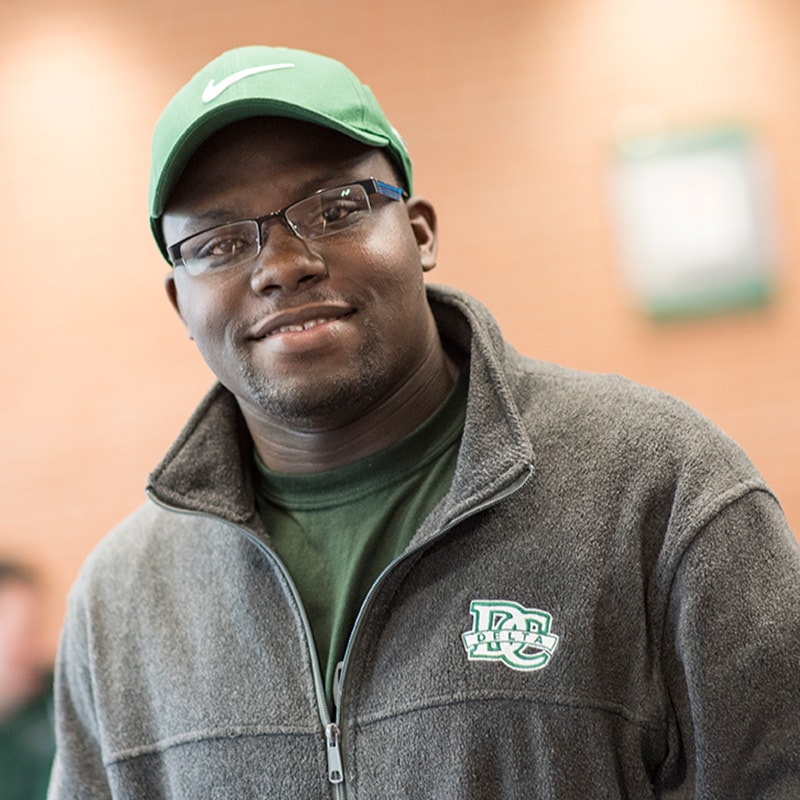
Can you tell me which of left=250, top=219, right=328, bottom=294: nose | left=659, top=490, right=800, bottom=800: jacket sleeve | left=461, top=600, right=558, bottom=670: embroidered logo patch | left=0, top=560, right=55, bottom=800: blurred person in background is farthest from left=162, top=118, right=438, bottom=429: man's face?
left=0, top=560, right=55, bottom=800: blurred person in background

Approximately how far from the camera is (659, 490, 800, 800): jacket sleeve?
0.98 meters

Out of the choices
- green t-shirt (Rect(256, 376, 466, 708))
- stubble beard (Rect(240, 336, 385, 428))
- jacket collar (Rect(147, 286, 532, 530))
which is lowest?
green t-shirt (Rect(256, 376, 466, 708))

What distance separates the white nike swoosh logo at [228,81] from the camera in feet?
3.66

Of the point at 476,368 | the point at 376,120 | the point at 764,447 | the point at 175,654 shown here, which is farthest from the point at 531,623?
the point at 764,447

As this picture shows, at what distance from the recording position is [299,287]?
109 cm

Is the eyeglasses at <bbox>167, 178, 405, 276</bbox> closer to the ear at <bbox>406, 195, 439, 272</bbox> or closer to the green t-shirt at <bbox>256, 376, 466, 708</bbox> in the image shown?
the ear at <bbox>406, 195, 439, 272</bbox>

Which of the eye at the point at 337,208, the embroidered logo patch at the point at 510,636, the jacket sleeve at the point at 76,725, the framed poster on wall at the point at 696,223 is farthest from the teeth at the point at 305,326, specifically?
the framed poster on wall at the point at 696,223

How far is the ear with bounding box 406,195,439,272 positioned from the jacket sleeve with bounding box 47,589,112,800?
588mm

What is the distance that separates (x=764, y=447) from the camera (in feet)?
9.32

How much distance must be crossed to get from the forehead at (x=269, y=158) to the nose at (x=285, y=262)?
0.16 feet

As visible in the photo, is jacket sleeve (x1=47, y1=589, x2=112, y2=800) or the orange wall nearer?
jacket sleeve (x1=47, y1=589, x2=112, y2=800)

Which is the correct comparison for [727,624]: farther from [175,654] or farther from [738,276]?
[738,276]

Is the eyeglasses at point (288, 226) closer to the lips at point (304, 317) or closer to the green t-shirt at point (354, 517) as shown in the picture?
the lips at point (304, 317)

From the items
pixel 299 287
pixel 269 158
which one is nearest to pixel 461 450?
pixel 299 287
